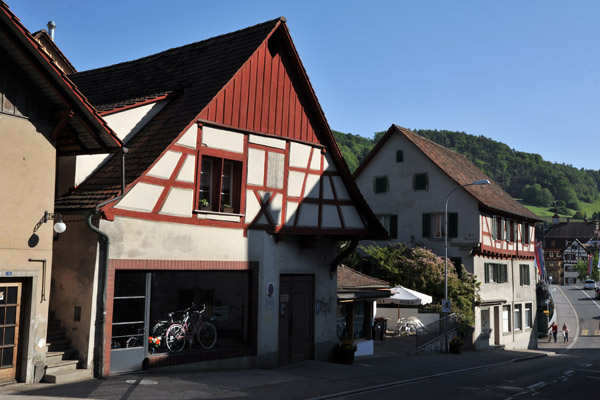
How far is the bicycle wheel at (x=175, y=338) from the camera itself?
15.4 metres

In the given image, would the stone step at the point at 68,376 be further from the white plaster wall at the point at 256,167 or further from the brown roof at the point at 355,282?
the brown roof at the point at 355,282

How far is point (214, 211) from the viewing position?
53.8 ft

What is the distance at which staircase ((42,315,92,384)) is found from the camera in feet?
41.4

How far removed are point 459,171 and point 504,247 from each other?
19.9 feet

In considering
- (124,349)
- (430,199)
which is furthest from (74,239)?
(430,199)

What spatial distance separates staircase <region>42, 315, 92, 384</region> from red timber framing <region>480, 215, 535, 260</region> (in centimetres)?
2818

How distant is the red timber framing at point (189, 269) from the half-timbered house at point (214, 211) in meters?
0.04

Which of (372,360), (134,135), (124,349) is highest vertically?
(134,135)

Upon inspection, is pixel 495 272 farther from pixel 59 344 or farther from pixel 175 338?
pixel 59 344

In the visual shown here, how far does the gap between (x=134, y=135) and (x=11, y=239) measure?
4991 millimetres

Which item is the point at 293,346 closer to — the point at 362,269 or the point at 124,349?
the point at 124,349

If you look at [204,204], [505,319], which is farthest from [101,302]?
[505,319]

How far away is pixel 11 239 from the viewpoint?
12.1 metres

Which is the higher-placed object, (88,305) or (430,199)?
(430,199)
